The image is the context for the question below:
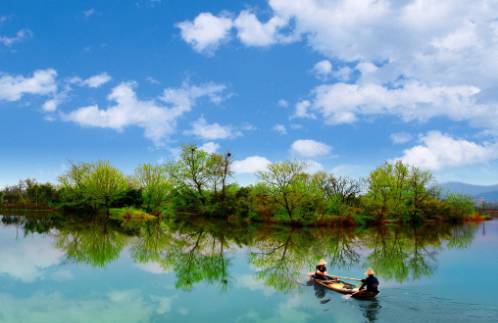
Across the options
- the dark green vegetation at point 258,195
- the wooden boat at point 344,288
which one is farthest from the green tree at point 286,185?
the wooden boat at point 344,288

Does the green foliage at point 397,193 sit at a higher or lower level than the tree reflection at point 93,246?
higher

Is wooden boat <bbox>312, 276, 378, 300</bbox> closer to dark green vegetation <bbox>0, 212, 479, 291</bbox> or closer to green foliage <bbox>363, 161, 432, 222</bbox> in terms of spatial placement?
dark green vegetation <bbox>0, 212, 479, 291</bbox>

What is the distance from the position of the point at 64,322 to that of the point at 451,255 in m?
26.5

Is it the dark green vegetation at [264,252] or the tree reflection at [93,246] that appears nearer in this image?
the dark green vegetation at [264,252]

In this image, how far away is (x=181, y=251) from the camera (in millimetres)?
29625

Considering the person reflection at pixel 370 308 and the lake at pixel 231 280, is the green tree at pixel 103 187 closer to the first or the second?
the lake at pixel 231 280

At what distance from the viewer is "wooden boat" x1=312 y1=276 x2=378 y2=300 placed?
15891 millimetres

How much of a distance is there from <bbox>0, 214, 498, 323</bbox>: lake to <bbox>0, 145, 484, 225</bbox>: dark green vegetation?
1513cm

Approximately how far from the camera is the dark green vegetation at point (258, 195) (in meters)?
51.3

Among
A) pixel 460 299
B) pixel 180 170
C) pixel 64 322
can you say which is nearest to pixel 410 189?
pixel 180 170

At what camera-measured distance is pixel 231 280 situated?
20422mm

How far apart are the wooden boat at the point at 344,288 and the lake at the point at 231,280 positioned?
274mm

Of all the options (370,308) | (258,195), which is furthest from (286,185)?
(370,308)

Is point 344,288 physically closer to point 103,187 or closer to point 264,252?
point 264,252
